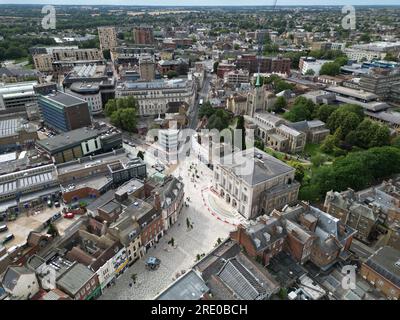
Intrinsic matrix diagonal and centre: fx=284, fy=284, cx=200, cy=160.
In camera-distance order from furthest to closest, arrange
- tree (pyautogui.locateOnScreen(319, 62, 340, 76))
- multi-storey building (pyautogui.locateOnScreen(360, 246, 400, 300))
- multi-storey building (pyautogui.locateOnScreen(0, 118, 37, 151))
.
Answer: tree (pyautogui.locateOnScreen(319, 62, 340, 76)) < multi-storey building (pyautogui.locateOnScreen(0, 118, 37, 151)) < multi-storey building (pyautogui.locateOnScreen(360, 246, 400, 300))

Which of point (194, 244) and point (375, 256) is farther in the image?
point (194, 244)

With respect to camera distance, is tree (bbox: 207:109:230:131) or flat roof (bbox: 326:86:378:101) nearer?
tree (bbox: 207:109:230:131)

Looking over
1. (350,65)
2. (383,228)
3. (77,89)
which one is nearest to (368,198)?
(383,228)

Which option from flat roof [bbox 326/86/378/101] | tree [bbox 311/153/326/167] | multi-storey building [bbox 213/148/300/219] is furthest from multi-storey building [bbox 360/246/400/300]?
flat roof [bbox 326/86/378/101]

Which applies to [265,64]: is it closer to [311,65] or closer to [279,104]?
[311,65]

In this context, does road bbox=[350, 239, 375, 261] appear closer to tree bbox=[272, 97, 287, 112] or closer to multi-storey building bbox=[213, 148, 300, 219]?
multi-storey building bbox=[213, 148, 300, 219]

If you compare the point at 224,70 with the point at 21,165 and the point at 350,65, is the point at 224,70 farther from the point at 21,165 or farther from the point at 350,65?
the point at 21,165

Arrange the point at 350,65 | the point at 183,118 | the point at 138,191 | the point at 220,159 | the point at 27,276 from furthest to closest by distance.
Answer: the point at 350,65 < the point at 183,118 < the point at 220,159 < the point at 138,191 < the point at 27,276
